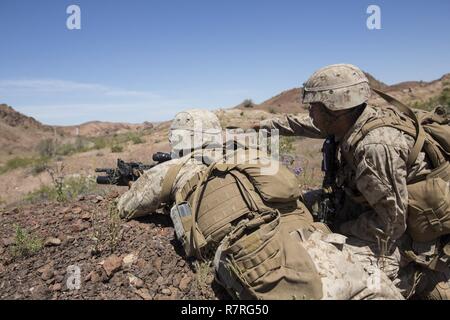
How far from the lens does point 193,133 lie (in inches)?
149

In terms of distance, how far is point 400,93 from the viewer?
102 feet

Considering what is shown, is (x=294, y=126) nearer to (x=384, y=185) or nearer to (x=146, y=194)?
(x=384, y=185)

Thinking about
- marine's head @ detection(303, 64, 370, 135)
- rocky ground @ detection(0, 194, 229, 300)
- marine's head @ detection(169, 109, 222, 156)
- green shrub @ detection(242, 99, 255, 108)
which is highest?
green shrub @ detection(242, 99, 255, 108)

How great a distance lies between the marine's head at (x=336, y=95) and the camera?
10.4 feet

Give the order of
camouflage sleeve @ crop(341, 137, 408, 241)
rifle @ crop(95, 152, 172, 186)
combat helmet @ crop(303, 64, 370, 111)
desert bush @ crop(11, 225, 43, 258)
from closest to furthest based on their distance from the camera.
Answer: camouflage sleeve @ crop(341, 137, 408, 241) → combat helmet @ crop(303, 64, 370, 111) → desert bush @ crop(11, 225, 43, 258) → rifle @ crop(95, 152, 172, 186)

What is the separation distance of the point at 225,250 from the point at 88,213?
2326mm

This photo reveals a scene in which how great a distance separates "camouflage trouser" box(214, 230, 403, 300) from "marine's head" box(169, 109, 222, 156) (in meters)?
1.35

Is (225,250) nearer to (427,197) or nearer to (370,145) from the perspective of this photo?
(370,145)

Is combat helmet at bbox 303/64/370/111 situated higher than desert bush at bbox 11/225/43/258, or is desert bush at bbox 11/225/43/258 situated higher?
combat helmet at bbox 303/64/370/111

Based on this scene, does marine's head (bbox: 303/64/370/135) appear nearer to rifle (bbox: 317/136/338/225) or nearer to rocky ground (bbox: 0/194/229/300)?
rifle (bbox: 317/136/338/225)

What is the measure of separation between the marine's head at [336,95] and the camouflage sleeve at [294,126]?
90 cm

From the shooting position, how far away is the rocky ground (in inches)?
119

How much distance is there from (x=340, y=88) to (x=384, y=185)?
914 mm

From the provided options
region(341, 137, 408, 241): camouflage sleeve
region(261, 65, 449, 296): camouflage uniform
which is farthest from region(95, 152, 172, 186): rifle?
region(341, 137, 408, 241): camouflage sleeve
